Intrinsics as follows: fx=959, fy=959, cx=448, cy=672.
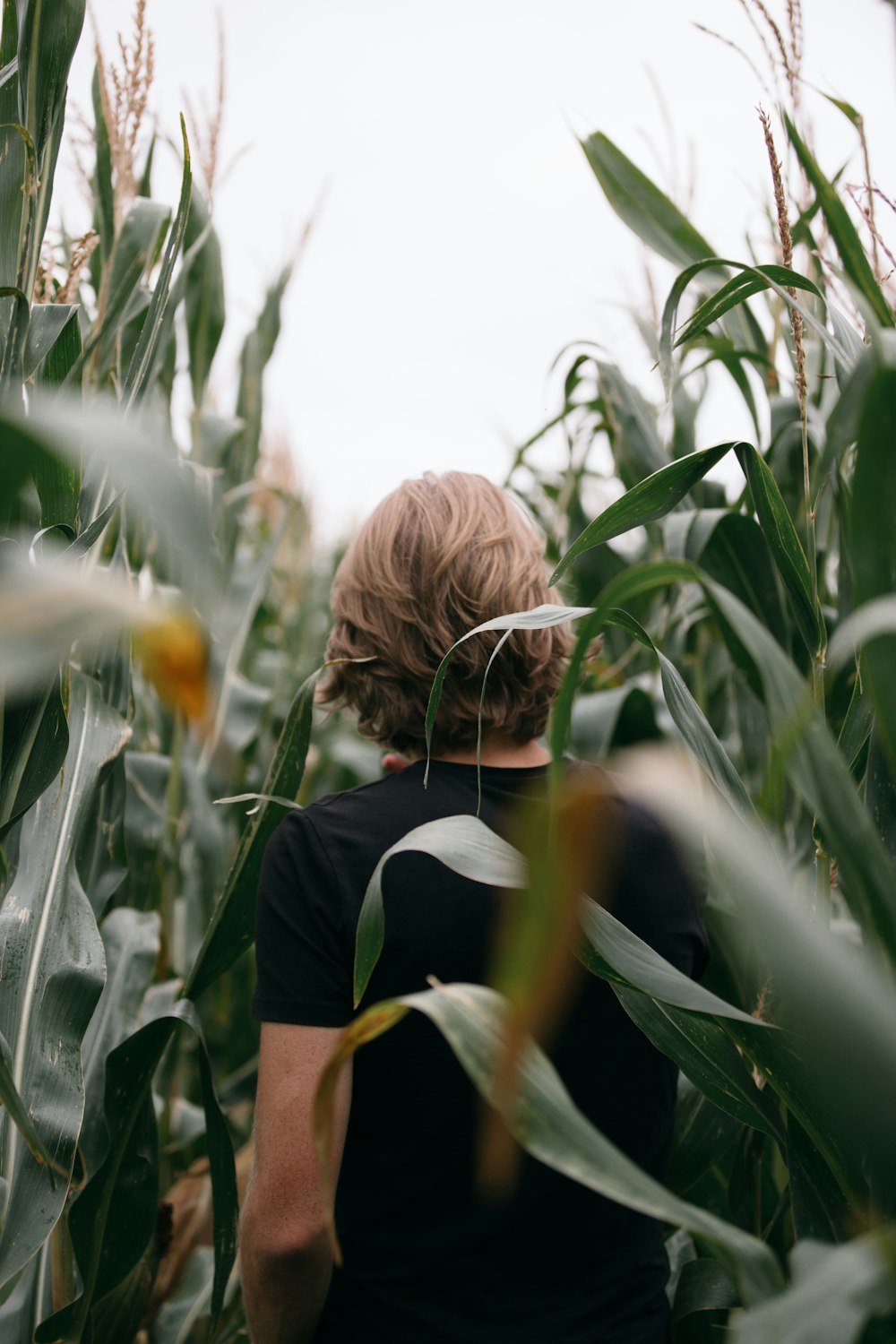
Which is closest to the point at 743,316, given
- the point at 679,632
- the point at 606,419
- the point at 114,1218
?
the point at 606,419

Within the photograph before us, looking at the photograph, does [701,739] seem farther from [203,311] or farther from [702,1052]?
[203,311]

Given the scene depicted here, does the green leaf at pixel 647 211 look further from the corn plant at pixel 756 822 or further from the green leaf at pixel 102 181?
the green leaf at pixel 102 181

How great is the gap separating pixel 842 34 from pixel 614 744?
843 mm

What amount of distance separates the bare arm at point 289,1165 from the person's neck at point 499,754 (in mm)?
259

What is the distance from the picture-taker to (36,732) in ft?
2.45

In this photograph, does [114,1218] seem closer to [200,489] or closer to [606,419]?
[200,489]

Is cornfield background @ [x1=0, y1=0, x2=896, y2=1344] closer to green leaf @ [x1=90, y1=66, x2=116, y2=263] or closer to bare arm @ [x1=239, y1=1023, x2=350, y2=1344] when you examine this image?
green leaf @ [x1=90, y1=66, x2=116, y2=263]

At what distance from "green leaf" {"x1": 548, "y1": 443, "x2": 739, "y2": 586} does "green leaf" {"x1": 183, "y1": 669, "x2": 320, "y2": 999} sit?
409 millimetres

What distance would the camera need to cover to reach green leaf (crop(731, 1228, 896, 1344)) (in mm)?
305

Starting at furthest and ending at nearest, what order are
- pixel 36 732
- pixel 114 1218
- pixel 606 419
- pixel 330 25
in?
pixel 330 25 < pixel 606 419 < pixel 114 1218 < pixel 36 732

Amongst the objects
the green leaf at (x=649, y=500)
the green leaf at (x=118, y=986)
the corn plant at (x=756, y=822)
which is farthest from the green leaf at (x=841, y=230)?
the green leaf at (x=118, y=986)

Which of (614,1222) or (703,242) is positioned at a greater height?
(703,242)

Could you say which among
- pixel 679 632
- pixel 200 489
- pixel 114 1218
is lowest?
pixel 114 1218

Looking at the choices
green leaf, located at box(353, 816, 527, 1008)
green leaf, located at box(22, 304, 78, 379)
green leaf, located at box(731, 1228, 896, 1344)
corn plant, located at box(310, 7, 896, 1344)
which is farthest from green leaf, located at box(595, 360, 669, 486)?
green leaf, located at box(731, 1228, 896, 1344)
